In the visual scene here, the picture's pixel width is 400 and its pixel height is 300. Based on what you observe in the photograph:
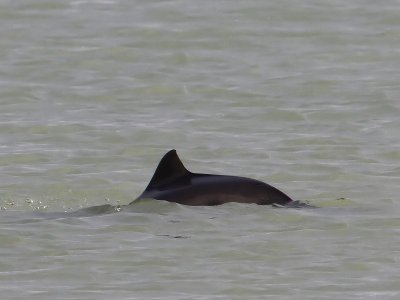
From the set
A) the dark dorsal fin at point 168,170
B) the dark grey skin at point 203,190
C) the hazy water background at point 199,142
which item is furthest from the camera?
the dark grey skin at point 203,190

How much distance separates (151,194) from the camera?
33.7 feet

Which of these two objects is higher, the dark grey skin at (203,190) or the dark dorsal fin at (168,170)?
the dark dorsal fin at (168,170)

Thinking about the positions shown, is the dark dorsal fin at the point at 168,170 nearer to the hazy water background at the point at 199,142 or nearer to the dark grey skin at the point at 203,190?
the dark grey skin at the point at 203,190

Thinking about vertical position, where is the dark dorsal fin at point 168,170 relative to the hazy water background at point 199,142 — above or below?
above

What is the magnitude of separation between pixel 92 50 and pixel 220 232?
8.13 meters

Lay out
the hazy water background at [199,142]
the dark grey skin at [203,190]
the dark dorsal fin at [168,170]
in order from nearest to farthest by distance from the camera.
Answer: the hazy water background at [199,142] → the dark dorsal fin at [168,170] → the dark grey skin at [203,190]

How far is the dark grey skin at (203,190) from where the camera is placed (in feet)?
33.4

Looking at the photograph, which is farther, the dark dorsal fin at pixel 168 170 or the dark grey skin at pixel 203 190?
the dark grey skin at pixel 203 190

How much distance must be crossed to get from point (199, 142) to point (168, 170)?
11.9 ft

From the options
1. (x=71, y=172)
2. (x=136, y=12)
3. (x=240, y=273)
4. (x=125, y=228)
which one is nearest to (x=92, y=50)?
(x=136, y=12)

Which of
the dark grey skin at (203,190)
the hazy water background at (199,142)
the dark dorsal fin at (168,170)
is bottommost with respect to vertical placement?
the hazy water background at (199,142)

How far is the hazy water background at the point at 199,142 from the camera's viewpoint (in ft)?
29.0

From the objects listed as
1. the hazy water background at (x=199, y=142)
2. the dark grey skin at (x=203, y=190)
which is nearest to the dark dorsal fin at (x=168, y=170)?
the dark grey skin at (x=203, y=190)

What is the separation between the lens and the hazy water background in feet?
29.0
